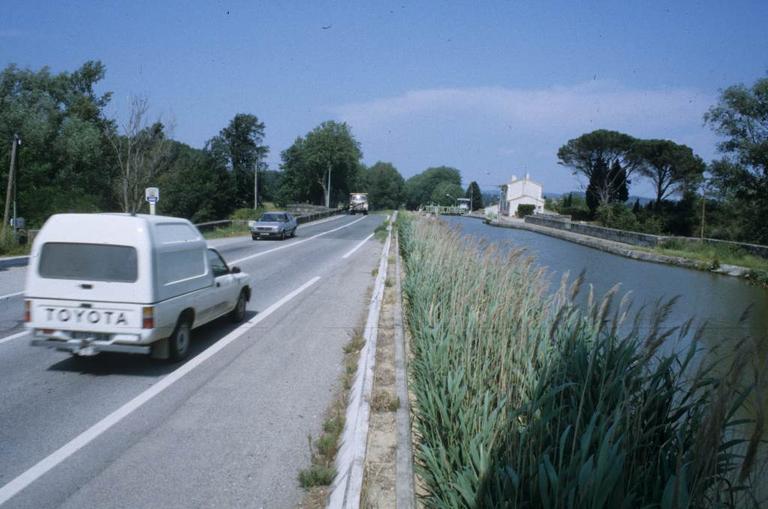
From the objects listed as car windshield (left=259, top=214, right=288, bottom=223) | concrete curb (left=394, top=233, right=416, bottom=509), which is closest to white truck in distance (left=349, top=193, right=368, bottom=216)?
car windshield (left=259, top=214, right=288, bottom=223)

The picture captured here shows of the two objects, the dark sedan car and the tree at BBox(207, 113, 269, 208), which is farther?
the tree at BBox(207, 113, 269, 208)

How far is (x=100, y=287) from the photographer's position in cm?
724

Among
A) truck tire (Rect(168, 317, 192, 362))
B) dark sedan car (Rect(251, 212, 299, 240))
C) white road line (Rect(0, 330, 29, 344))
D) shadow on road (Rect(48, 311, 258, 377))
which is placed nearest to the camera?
shadow on road (Rect(48, 311, 258, 377))

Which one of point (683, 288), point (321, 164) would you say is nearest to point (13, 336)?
point (683, 288)

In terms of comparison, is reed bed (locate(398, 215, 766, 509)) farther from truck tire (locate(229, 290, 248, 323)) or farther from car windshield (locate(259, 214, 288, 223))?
car windshield (locate(259, 214, 288, 223))

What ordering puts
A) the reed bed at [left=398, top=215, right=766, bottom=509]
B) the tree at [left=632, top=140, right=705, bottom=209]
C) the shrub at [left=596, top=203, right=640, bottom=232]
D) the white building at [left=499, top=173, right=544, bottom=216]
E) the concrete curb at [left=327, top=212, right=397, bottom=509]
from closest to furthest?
1. the reed bed at [left=398, top=215, right=766, bottom=509]
2. the concrete curb at [left=327, top=212, right=397, bottom=509]
3. the shrub at [left=596, top=203, right=640, bottom=232]
4. the tree at [left=632, top=140, right=705, bottom=209]
5. the white building at [left=499, top=173, right=544, bottom=216]

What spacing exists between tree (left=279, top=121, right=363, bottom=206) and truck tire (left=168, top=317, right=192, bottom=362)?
95850 millimetres

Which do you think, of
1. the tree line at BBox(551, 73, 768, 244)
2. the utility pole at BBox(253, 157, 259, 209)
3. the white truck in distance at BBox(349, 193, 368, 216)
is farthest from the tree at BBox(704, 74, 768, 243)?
the white truck in distance at BBox(349, 193, 368, 216)

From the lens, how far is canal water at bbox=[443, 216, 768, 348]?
13.4 metres

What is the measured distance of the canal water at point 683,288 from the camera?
1341 cm

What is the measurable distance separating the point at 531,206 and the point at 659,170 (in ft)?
86.9

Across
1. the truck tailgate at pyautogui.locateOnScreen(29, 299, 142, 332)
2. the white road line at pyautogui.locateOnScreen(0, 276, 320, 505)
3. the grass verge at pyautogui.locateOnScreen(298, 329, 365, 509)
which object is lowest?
the white road line at pyautogui.locateOnScreen(0, 276, 320, 505)

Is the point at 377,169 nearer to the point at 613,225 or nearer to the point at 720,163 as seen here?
the point at 613,225

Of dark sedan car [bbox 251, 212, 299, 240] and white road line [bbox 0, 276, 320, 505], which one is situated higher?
dark sedan car [bbox 251, 212, 299, 240]
